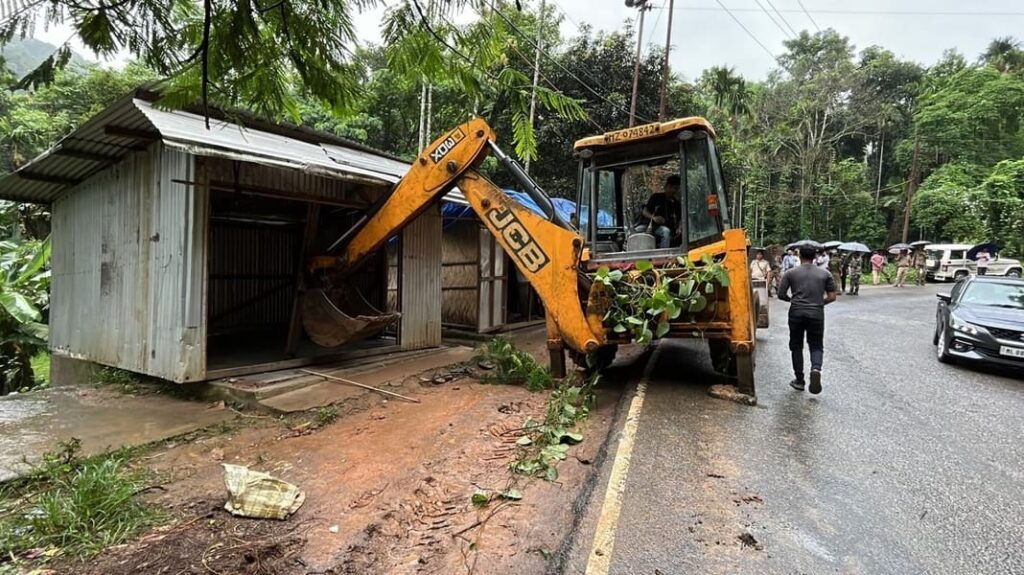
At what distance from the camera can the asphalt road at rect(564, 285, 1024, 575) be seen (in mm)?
2703

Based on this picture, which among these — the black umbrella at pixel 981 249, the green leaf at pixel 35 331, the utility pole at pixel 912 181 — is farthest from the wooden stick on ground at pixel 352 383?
the utility pole at pixel 912 181

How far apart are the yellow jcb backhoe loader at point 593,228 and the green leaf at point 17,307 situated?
224 inches

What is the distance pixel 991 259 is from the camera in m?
23.4

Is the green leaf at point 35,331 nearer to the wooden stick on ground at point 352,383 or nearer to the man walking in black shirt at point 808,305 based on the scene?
the wooden stick on ground at point 352,383

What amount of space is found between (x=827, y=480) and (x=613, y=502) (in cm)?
167

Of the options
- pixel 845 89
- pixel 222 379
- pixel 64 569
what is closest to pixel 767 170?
pixel 845 89

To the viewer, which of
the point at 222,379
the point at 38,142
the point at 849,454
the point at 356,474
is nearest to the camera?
the point at 356,474

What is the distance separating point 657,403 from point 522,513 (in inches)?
105

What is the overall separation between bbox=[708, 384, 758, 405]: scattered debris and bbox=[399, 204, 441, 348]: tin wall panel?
4.97m

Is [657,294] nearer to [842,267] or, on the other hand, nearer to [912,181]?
[842,267]

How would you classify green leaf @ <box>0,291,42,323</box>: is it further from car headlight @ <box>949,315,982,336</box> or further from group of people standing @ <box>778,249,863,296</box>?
group of people standing @ <box>778,249,863,296</box>

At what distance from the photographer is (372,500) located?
133 inches

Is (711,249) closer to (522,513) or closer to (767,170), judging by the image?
(522,513)

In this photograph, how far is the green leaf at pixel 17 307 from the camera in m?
8.34
